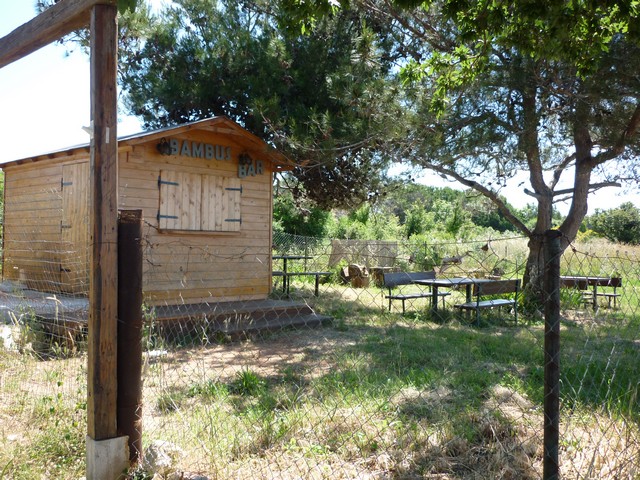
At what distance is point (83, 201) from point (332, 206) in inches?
264

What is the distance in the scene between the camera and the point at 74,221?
9.80 meters

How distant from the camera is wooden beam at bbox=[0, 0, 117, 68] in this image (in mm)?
3539

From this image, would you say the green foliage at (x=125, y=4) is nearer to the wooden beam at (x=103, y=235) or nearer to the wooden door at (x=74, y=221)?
the wooden beam at (x=103, y=235)

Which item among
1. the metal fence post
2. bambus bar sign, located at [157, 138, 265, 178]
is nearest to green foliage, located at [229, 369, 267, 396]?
the metal fence post

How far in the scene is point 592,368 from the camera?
6156mm

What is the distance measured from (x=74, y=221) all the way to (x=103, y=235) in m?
7.20

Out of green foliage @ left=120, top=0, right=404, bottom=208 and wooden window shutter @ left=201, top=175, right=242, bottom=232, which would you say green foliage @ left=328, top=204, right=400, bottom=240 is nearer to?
green foliage @ left=120, top=0, right=404, bottom=208

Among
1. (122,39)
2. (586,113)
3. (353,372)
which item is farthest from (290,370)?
(122,39)

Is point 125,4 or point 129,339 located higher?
point 125,4

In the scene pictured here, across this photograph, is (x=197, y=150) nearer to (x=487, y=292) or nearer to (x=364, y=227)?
(x=487, y=292)

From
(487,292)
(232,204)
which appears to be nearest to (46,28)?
(232,204)

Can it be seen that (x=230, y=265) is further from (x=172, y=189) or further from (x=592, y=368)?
(x=592, y=368)

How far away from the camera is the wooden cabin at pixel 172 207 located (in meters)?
9.57

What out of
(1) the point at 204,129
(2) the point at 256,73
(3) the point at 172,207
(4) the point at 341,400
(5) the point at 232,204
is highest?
(2) the point at 256,73
